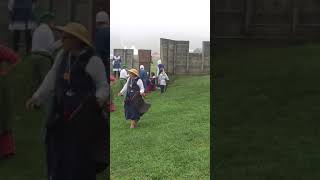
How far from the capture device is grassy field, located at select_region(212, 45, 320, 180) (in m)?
4.87

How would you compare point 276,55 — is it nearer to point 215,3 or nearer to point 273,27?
point 273,27

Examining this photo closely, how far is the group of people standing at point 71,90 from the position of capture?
10.1ft

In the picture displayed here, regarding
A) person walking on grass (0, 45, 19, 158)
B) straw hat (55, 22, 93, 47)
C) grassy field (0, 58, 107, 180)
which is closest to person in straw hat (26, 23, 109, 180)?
straw hat (55, 22, 93, 47)

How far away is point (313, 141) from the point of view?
18.2 ft

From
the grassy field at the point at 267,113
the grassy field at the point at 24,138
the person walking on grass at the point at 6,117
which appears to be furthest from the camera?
the grassy field at the point at 267,113

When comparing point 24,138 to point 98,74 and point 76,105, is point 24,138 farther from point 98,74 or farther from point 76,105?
A: point 98,74

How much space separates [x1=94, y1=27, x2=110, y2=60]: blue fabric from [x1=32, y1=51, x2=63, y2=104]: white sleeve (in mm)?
237

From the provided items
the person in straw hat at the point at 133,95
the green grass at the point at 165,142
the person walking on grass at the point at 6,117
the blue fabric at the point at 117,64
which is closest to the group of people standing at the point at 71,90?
the person walking on grass at the point at 6,117

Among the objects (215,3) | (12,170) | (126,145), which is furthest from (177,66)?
(215,3)

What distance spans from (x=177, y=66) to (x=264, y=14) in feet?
12.4

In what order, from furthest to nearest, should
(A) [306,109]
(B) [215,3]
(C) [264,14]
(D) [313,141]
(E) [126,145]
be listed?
(C) [264,14]
(A) [306,109]
(E) [126,145]
(D) [313,141]
(B) [215,3]

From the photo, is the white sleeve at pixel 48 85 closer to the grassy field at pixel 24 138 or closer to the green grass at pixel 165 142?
the grassy field at pixel 24 138

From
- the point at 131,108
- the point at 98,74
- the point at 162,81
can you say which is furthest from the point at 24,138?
the point at 162,81

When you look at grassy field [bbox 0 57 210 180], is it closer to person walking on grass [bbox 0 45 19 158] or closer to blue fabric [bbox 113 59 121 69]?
person walking on grass [bbox 0 45 19 158]
